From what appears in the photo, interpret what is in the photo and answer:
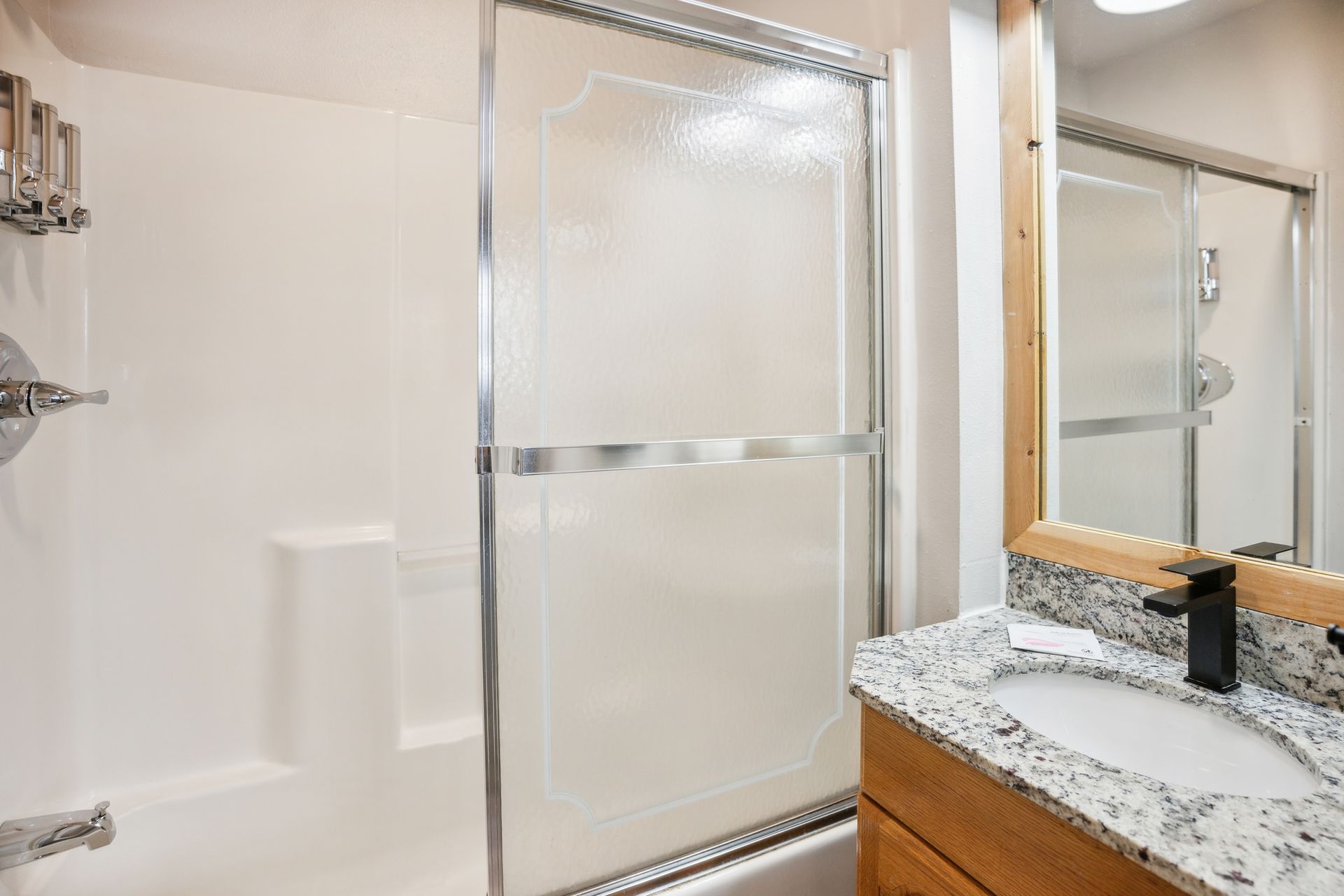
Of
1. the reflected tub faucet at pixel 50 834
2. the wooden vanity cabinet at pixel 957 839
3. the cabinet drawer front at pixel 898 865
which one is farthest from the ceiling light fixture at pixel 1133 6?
the reflected tub faucet at pixel 50 834

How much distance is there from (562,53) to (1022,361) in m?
1.02

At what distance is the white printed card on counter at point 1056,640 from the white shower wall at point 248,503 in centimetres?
140

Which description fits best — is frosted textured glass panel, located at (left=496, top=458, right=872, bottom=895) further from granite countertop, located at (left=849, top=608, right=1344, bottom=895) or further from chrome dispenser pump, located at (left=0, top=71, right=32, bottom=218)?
chrome dispenser pump, located at (left=0, top=71, right=32, bottom=218)

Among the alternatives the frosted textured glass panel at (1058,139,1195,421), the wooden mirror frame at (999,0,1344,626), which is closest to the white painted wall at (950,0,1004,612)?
the wooden mirror frame at (999,0,1344,626)

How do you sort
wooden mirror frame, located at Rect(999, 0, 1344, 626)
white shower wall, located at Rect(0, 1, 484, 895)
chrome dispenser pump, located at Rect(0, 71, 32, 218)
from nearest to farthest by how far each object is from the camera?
chrome dispenser pump, located at Rect(0, 71, 32, 218) → wooden mirror frame, located at Rect(999, 0, 1344, 626) → white shower wall, located at Rect(0, 1, 484, 895)

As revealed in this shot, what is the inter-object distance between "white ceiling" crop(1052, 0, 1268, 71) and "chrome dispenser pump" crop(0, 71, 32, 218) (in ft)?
6.14

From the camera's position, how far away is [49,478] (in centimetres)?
134

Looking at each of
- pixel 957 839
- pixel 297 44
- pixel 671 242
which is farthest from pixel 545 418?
pixel 297 44

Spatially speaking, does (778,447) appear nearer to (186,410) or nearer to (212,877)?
(186,410)

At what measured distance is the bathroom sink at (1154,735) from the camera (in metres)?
0.77

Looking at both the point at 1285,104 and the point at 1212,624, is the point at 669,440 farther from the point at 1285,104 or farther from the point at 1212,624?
the point at 1285,104

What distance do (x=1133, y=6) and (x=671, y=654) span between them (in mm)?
1380

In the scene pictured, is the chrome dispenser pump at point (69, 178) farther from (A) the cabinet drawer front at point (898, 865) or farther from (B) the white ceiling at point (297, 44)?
(A) the cabinet drawer front at point (898, 865)

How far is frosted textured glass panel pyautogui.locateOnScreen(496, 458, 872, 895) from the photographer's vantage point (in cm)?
104
